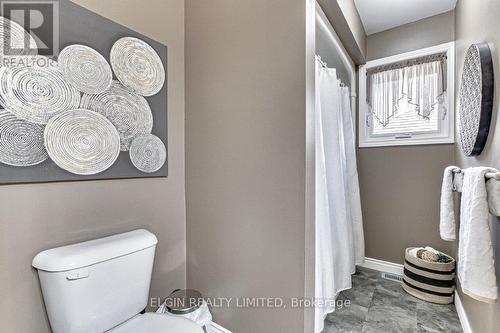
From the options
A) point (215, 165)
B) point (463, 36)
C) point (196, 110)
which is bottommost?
point (215, 165)

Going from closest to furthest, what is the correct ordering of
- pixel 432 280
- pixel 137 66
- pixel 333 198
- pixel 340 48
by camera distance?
pixel 137 66 → pixel 333 198 → pixel 432 280 → pixel 340 48

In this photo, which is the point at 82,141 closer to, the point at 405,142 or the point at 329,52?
the point at 329,52

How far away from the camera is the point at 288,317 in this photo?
4.02ft

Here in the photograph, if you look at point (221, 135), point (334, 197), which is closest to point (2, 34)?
point (221, 135)

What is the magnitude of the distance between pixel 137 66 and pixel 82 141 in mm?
520

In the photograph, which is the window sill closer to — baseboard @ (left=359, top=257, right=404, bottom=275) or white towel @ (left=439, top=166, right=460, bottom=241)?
white towel @ (left=439, top=166, right=460, bottom=241)

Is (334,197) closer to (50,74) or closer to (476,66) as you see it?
(476,66)

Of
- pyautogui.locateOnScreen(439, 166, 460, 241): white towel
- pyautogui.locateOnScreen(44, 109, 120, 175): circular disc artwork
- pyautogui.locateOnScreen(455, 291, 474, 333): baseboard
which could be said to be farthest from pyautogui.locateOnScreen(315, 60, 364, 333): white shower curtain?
pyautogui.locateOnScreen(44, 109, 120, 175): circular disc artwork

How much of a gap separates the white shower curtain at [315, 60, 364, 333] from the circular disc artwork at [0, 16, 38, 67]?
56.9 inches

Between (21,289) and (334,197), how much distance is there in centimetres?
178

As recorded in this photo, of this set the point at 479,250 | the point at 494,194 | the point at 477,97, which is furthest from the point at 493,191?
the point at 477,97

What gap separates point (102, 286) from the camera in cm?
105

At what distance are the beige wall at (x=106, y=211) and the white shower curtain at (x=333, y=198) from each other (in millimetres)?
906

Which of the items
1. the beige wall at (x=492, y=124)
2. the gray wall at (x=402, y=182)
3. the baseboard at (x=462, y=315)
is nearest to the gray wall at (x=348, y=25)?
the gray wall at (x=402, y=182)
